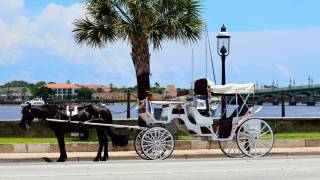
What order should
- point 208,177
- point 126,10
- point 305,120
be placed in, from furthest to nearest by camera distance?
point 305,120
point 126,10
point 208,177

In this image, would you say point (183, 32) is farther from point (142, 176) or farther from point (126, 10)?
point (142, 176)

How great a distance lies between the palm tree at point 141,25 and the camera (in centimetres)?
2459

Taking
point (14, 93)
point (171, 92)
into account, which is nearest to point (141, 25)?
point (171, 92)

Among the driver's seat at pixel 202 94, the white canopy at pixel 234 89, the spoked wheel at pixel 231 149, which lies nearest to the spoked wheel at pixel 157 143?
the driver's seat at pixel 202 94

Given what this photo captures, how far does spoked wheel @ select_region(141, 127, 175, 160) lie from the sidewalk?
96 cm

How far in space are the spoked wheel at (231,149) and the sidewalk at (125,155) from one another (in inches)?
11.3

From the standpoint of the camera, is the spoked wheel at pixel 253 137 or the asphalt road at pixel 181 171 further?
the spoked wheel at pixel 253 137

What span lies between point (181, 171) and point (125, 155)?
18.1 feet

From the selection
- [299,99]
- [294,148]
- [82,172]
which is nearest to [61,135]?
[82,172]

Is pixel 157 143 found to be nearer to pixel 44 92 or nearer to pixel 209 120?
pixel 209 120

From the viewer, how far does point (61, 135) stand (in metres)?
18.7

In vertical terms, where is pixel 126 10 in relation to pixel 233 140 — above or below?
above

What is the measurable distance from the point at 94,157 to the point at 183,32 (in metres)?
7.84

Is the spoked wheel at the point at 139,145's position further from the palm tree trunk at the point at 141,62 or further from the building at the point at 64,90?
the building at the point at 64,90
